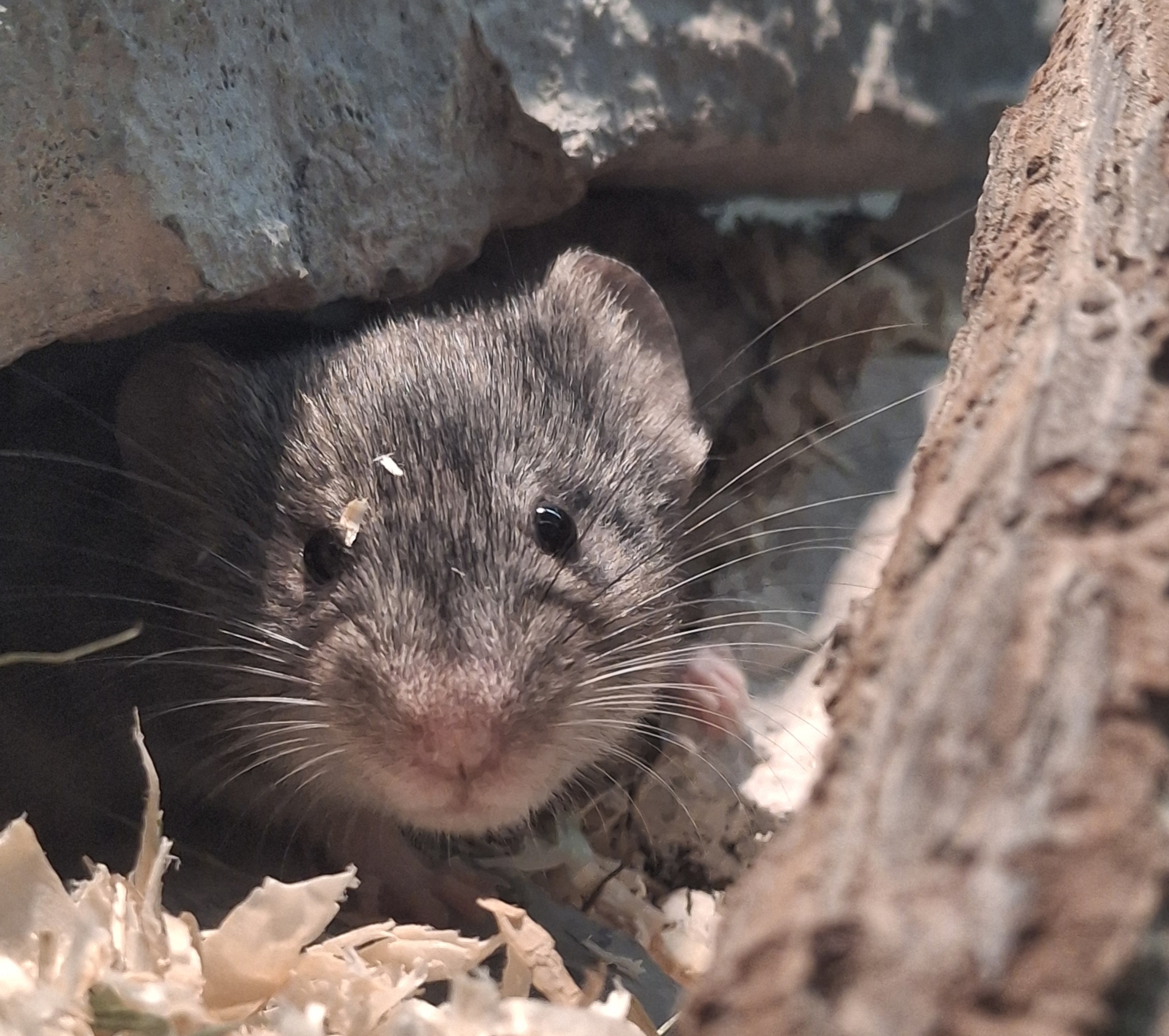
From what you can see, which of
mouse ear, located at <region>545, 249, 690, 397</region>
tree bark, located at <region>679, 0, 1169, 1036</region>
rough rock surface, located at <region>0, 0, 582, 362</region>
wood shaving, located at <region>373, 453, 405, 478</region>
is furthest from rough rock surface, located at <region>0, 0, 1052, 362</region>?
tree bark, located at <region>679, 0, 1169, 1036</region>

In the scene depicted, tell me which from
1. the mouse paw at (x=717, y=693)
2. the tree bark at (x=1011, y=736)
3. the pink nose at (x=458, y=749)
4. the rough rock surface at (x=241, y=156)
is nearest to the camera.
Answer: the tree bark at (x=1011, y=736)

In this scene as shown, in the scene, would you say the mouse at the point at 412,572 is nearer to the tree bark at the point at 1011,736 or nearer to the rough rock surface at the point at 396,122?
the rough rock surface at the point at 396,122

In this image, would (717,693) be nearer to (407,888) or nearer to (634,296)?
(407,888)

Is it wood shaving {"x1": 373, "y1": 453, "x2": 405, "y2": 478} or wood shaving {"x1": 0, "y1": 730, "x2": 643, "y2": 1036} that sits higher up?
wood shaving {"x1": 373, "y1": 453, "x2": 405, "y2": 478}

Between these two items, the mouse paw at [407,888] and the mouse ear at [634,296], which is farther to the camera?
the mouse ear at [634,296]

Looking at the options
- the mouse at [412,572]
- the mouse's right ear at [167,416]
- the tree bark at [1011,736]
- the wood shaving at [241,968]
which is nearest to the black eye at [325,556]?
the mouse at [412,572]

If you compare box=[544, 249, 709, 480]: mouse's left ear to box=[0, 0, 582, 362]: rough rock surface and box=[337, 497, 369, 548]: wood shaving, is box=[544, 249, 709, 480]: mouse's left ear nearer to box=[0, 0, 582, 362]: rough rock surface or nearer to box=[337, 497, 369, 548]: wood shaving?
box=[0, 0, 582, 362]: rough rock surface
